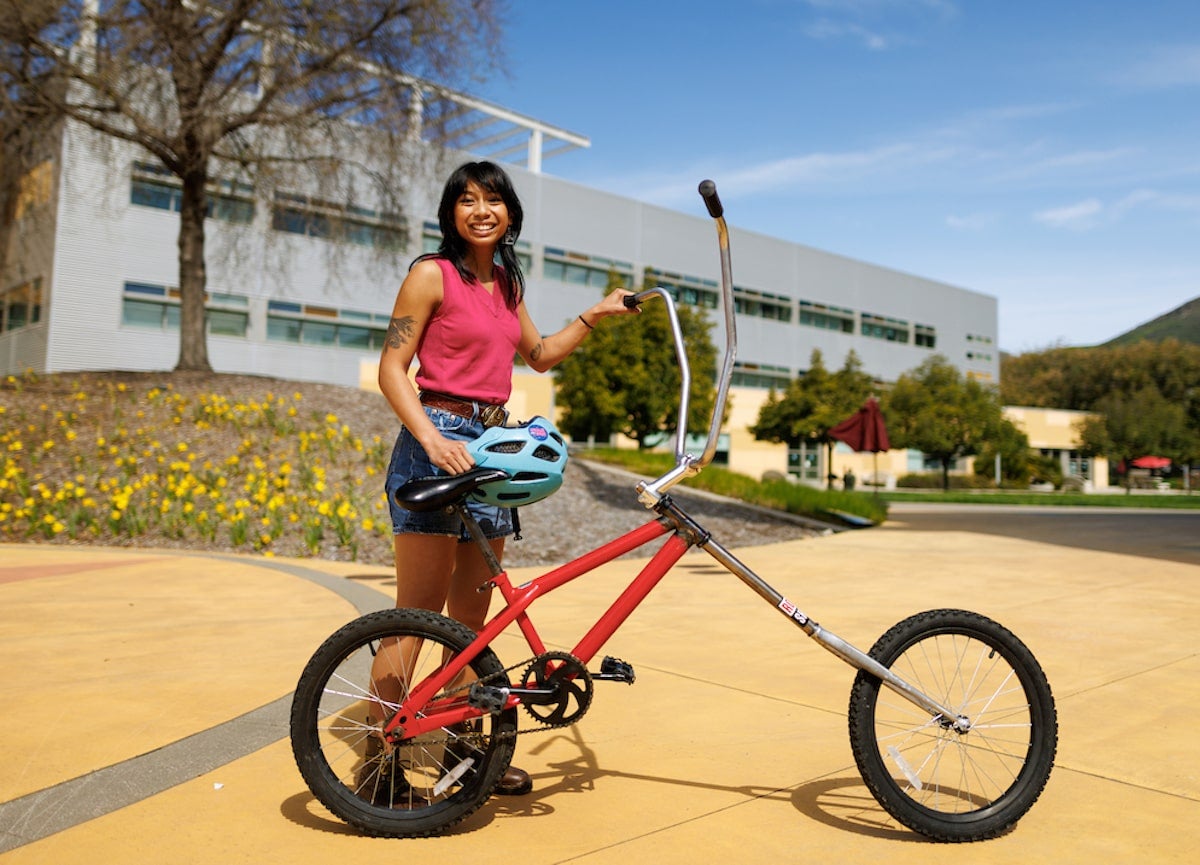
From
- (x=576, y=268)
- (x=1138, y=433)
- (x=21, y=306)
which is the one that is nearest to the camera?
(x=21, y=306)

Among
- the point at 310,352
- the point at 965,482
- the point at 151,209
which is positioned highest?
the point at 151,209

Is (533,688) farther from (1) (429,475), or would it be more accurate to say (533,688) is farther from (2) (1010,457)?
(2) (1010,457)

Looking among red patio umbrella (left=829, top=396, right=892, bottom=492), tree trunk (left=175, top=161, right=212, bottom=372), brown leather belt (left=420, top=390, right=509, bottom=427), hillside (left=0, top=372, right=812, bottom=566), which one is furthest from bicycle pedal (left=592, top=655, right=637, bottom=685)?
red patio umbrella (left=829, top=396, right=892, bottom=492)

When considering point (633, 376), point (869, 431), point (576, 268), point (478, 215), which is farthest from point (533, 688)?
point (576, 268)

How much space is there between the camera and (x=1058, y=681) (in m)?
4.39

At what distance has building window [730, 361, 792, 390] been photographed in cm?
4707

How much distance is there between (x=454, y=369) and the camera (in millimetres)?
2877

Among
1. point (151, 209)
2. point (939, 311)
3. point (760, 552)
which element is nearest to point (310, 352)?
point (151, 209)

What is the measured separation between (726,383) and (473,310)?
80cm

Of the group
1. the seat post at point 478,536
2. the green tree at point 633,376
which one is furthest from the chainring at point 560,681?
the green tree at point 633,376

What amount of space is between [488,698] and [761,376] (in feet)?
152

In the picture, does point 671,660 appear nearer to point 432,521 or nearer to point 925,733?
point 925,733

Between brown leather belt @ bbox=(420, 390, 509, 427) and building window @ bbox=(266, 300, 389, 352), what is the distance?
2984 centimetres

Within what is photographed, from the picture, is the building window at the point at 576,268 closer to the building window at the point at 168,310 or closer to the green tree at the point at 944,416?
the building window at the point at 168,310
